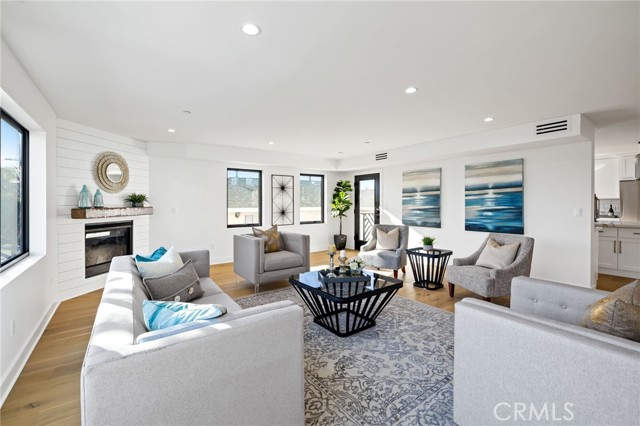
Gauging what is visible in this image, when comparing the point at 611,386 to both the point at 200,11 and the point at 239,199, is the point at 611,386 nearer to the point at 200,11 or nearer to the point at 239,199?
the point at 200,11

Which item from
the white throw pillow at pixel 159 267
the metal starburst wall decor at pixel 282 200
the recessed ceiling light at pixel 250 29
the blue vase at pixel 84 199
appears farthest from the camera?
→ the metal starburst wall decor at pixel 282 200

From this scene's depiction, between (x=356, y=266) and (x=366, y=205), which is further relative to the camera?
(x=366, y=205)

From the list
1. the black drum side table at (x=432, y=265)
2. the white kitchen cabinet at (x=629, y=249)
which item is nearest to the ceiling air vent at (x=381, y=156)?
the black drum side table at (x=432, y=265)

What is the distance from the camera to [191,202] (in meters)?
5.98

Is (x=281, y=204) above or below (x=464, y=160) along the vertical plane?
below

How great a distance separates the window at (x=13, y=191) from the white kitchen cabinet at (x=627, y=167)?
10.1 m

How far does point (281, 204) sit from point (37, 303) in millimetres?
4740

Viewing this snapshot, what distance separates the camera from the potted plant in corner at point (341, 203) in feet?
25.3

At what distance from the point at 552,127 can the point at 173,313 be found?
4.88 meters

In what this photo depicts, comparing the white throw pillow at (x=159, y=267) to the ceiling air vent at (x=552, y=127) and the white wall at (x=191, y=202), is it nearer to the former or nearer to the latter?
the white wall at (x=191, y=202)

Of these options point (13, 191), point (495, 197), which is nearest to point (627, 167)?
point (495, 197)

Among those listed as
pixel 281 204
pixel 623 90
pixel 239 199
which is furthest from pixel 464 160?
pixel 239 199

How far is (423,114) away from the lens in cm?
385

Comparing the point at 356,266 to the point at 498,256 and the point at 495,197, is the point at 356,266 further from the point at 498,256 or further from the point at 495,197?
the point at 495,197
